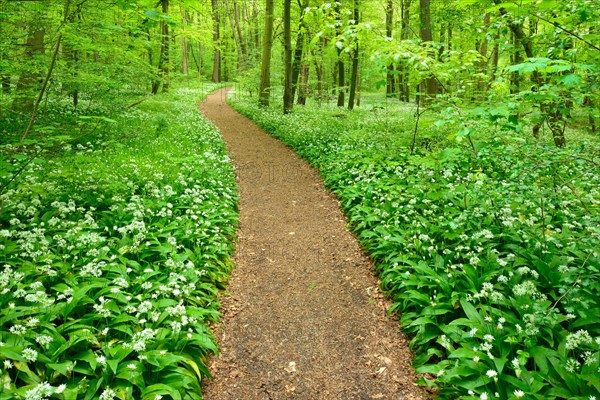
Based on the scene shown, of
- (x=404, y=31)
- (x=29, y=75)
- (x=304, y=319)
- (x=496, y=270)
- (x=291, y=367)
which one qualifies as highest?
(x=404, y=31)

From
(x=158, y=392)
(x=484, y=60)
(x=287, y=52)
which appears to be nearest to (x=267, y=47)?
(x=287, y=52)

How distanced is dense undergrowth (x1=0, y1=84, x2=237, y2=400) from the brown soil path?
43 centimetres

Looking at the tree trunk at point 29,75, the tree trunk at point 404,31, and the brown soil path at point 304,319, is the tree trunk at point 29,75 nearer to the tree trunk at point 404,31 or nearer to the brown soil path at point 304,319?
the brown soil path at point 304,319

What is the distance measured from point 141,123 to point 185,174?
6739mm

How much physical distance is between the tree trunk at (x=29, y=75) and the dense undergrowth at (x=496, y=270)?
881 centimetres

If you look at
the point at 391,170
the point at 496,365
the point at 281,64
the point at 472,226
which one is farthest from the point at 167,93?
the point at 496,365

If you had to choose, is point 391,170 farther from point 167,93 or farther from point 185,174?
point 167,93

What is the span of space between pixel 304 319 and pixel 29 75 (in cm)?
1088

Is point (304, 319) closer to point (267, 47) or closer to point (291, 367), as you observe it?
point (291, 367)

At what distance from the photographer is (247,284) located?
19.2 ft

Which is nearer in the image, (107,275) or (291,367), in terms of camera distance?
(291,367)

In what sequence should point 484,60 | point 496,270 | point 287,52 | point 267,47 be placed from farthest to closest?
point 267,47 → point 287,52 → point 484,60 → point 496,270

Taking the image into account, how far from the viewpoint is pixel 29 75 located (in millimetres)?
9883

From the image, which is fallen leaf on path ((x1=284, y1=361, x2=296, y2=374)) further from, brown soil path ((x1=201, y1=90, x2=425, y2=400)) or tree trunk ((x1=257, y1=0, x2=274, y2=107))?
tree trunk ((x1=257, y1=0, x2=274, y2=107))
